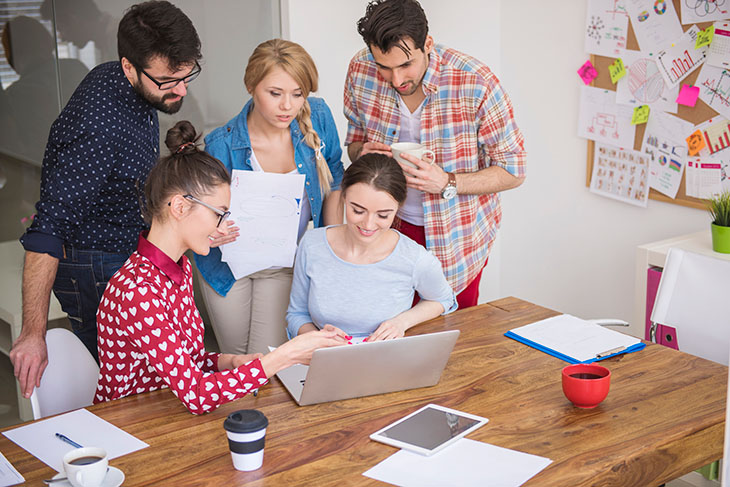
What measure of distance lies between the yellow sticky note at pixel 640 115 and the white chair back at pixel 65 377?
252 cm

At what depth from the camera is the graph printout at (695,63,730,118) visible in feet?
9.92

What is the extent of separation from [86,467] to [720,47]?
2762 millimetres

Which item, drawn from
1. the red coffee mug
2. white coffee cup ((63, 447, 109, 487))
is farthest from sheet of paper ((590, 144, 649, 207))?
white coffee cup ((63, 447, 109, 487))

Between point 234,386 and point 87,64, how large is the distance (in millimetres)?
2015

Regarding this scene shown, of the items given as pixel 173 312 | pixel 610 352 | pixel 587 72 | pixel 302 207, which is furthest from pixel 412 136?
pixel 587 72

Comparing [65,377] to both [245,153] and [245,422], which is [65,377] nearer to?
Answer: [245,422]

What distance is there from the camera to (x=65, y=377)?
6.24ft

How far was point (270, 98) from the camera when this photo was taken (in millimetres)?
2287

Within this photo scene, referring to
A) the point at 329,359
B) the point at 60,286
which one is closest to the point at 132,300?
the point at 329,359

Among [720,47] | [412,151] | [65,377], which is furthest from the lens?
[720,47]

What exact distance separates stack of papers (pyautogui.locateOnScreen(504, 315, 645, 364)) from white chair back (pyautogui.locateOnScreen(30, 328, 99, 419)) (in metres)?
1.11

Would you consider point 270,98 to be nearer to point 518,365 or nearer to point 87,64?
point 518,365

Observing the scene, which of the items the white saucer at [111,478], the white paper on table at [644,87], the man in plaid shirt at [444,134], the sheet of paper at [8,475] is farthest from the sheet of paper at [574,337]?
the white paper on table at [644,87]

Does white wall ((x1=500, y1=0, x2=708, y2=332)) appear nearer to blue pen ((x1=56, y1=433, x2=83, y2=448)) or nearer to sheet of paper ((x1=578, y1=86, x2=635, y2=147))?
sheet of paper ((x1=578, y1=86, x2=635, y2=147))
